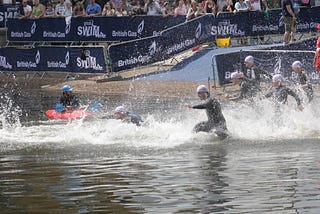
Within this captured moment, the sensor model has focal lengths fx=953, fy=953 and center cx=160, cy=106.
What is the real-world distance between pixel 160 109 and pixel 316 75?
4.22 meters

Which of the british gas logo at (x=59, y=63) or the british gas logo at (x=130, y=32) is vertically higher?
the british gas logo at (x=130, y=32)

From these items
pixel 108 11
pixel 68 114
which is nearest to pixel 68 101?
pixel 68 114

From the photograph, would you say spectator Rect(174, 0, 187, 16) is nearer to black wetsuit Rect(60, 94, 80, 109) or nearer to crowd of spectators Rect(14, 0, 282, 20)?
crowd of spectators Rect(14, 0, 282, 20)

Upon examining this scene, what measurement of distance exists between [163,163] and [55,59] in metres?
16.9

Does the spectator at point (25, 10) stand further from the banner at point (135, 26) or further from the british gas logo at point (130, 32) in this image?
the british gas logo at point (130, 32)

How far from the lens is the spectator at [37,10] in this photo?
35281 millimetres

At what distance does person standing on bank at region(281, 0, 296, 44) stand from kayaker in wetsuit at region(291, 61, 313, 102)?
697cm

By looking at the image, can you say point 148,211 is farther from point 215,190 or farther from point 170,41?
point 170,41

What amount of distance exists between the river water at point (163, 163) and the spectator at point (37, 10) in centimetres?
1049

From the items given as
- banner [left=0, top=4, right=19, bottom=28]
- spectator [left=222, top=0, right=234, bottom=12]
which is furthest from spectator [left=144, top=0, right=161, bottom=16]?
banner [left=0, top=4, right=19, bottom=28]

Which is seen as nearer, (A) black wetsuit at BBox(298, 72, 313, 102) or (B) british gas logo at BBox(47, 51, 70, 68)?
(A) black wetsuit at BBox(298, 72, 313, 102)

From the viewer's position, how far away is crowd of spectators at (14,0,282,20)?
32.2 meters

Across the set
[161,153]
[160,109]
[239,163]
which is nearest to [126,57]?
[160,109]

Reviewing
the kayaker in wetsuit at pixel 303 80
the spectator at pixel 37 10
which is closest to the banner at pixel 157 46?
the spectator at pixel 37 10
